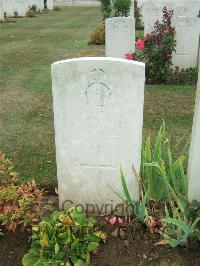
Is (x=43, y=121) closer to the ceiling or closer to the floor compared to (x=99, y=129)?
closer to the floor

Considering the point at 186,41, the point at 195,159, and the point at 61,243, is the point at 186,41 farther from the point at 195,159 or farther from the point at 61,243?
the point at 61,243

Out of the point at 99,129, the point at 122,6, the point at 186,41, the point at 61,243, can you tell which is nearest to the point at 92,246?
the point at 61,243

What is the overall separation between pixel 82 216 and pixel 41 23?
54.4 ft

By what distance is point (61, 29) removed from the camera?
52.4ft

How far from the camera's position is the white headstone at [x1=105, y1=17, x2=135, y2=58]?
26.5 ft

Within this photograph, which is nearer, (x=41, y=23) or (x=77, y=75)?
(x=77, y=75)

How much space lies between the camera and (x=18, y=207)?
3.13 meters

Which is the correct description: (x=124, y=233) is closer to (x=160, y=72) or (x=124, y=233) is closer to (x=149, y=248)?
(x=149, y=248)

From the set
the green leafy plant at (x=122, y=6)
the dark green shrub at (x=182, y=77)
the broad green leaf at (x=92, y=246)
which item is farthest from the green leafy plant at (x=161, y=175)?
the green leafy plant at (x=122, y=6)

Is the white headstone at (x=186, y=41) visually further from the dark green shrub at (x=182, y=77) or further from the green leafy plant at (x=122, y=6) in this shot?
the green leafy plant at (x=122, y=6)

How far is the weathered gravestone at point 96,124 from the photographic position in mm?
2848

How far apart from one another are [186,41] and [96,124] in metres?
5.40

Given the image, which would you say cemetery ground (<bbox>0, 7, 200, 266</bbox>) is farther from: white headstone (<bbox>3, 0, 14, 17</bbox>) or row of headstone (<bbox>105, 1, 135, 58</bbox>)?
white headstone (<bbox>3, 0, 14, 17</bbox>)

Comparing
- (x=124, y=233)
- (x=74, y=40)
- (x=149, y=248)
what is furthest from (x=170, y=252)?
(x=74, y=40)
